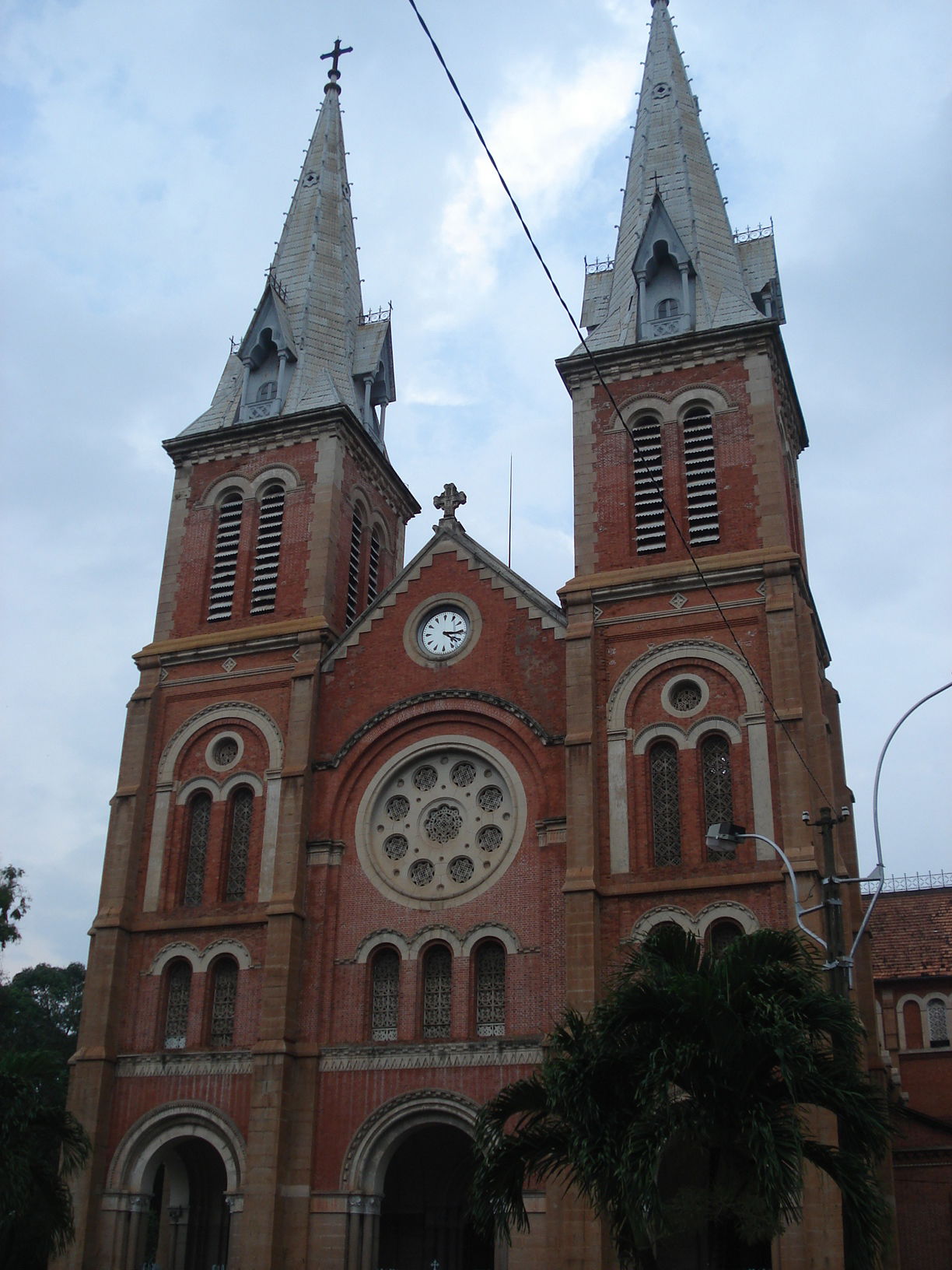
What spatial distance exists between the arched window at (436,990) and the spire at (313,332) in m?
14.9

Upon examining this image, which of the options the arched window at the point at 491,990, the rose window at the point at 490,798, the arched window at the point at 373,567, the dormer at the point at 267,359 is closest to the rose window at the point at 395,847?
the rose window at the point at 490,798

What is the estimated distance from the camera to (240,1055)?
28.9 m

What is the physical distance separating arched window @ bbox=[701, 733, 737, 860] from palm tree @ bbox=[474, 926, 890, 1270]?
987 cm

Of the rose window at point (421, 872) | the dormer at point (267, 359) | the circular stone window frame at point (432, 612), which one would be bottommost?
the rose window at point (421, 872)

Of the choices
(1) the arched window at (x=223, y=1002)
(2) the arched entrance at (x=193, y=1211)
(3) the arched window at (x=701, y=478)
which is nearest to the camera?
(1) the arched window at (x=223, y=1002)

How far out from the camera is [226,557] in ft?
117

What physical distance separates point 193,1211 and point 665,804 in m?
14.4

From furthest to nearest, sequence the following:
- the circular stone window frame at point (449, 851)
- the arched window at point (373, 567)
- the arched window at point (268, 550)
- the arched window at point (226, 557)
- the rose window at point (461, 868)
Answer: the arched window at point (373, 567) → the arched window at point (226, 557) → the arched window at point (268, 550) → the rose window at point (461, 868) → the circular stone window frame at point (449, 851)

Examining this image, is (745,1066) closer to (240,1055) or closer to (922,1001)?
(240,1055)

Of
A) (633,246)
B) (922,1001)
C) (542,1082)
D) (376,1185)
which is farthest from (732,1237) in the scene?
(633,246)

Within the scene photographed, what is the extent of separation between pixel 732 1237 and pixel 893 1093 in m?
9.79

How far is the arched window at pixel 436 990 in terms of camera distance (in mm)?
28516

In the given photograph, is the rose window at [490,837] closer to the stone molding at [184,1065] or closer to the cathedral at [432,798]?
the cathedral at [432,798]

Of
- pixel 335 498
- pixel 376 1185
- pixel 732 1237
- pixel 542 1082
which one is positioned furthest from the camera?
pixel 335 498
